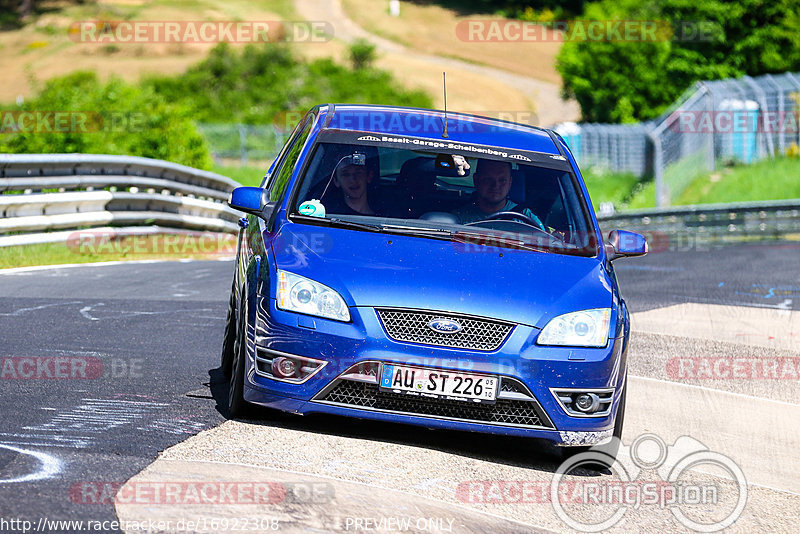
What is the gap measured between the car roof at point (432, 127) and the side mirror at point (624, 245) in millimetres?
716

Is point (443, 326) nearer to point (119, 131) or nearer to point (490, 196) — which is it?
point (490, 196)

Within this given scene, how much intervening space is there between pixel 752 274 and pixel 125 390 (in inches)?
460

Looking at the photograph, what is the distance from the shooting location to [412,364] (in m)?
5.87

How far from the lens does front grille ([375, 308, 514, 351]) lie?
589cm

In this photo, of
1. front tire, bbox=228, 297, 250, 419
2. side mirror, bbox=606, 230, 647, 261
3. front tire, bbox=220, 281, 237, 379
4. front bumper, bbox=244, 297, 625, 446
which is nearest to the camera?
front bumper, bbox=244, 297, 625, 446

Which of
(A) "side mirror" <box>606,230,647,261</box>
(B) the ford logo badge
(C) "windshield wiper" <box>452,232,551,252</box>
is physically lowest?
(B) the ford logo badge

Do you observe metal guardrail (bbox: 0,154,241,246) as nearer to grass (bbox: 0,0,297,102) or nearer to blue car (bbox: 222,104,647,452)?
blue car (bbox: 222,104,647,452)

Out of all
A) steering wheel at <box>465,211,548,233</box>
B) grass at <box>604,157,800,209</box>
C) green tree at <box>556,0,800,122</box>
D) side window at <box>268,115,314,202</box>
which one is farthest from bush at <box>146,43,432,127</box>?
steering wheel at <box>465,211,548,233</box>

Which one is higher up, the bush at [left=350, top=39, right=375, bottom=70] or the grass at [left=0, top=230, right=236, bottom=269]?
the bush at [left=350, top=39, right=375, bottom=70]

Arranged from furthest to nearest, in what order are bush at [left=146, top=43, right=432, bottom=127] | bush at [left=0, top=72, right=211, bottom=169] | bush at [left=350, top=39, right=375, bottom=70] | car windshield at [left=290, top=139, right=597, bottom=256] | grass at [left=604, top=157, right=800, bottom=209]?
bush at [left=350, top=39, right=375, bottom=70], bush at [left=146, top=43, right=432, bottom=127], grass at [left=604, top=157, right=800, bottom=209], bush at [left=0, top=72, right=211, bottom=169], car windshield at [left=290, top=139, right=597, bottom=256]

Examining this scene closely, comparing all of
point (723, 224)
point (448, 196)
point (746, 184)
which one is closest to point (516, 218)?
point (448, 196)

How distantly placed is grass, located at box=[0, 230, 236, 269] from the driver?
8.04 meters

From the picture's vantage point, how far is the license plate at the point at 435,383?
19.3ft

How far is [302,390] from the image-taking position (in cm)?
598
